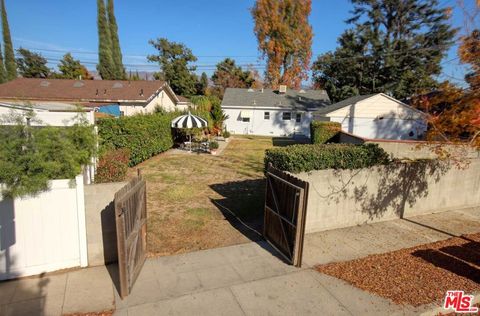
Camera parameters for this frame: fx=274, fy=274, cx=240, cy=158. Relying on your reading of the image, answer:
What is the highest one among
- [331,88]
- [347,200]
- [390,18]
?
[390,18]

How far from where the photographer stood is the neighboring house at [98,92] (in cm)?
2353

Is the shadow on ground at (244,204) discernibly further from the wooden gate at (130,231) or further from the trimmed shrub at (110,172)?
the trimmed shrub at (110,172)

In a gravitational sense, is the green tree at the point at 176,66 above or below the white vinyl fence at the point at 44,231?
above

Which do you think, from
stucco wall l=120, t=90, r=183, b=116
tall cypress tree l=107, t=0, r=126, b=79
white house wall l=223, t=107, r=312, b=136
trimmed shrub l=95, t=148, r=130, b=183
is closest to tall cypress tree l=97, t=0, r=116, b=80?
tall cypress tree l=107, t=0, r=126, b=79

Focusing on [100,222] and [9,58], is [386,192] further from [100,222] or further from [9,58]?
[9,58]

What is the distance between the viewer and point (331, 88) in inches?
1435

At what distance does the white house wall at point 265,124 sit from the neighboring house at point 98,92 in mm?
7650

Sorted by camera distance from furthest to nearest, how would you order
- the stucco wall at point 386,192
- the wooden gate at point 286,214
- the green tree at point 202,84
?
1. the green tree at point 202,84
2. the stucco wall at point 386,192
3. the wooden gate at point 286,214

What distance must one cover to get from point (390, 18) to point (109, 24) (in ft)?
135

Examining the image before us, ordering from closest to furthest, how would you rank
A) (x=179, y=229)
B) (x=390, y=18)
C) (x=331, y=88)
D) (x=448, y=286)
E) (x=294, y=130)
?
1. (x=448, y=286)
2. (x=179, y=229)
3. (x=294, y=130)
4. (x=390, y=18)
5. (x=331, y=88)

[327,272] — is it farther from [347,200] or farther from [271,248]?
[347,200]

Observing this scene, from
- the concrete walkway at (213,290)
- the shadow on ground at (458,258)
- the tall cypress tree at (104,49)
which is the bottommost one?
the concrete walkway at (213,290)

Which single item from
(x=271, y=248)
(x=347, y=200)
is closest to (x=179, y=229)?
(x=271, y=248)

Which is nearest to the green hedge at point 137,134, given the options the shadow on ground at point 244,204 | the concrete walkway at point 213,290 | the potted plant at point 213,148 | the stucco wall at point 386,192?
the potted plant at point 213,148
